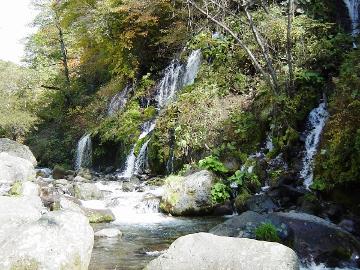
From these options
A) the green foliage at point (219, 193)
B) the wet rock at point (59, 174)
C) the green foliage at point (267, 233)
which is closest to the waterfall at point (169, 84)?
the wet rock at point (59, 174)

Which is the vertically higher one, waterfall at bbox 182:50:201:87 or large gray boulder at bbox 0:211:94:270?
waterfall at bbox 182:50:201:87

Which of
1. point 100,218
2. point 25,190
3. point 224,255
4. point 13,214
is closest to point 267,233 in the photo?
→ point 224,255

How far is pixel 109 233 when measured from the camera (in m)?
9.22

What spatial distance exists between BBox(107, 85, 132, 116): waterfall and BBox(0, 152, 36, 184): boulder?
269 inches

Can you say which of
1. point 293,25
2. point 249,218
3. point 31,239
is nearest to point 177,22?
point 293,25

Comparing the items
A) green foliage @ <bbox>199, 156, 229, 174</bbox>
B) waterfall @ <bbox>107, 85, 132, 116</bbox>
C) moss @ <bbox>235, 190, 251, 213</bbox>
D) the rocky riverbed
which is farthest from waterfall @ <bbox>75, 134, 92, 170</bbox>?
moss @ <bbox>235, 190, 251, 213</bbox>

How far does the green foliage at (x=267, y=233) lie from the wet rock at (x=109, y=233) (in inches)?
138

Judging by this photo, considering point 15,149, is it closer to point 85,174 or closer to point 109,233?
point 85,174

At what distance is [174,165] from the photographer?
49.4ft

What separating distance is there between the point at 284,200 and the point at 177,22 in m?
11.6

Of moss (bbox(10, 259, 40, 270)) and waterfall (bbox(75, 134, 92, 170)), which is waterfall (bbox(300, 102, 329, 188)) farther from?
waterfall (bbox(75, 134, 92, 170))

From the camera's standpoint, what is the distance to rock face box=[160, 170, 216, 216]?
11.3 meters

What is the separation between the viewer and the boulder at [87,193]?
13062 millimetres

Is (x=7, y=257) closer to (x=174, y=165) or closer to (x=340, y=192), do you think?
(x=340, y=192)
